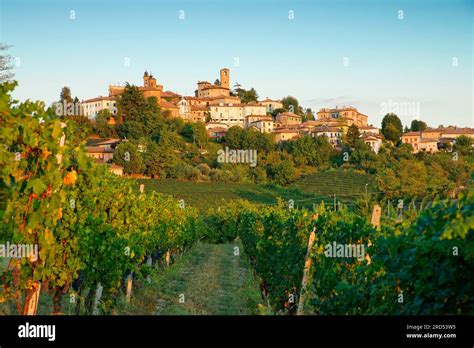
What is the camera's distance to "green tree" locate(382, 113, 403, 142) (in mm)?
92250

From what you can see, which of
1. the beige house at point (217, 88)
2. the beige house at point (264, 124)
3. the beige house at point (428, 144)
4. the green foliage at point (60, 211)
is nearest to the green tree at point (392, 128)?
the beige house at point (428, 144)

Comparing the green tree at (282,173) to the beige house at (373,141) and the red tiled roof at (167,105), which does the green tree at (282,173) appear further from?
the red tiled roof at (167,105)

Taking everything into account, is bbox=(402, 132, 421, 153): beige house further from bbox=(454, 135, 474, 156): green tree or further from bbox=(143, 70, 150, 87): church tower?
bbox=(143, 70, 150, 87): church tower

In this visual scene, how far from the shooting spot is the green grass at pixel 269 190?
4697cm

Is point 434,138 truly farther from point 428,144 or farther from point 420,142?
point 428,144

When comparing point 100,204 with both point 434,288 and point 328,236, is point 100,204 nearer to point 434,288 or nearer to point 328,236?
point 328,236

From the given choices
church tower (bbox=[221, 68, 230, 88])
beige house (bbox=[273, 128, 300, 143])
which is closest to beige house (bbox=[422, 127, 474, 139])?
beige house (bbox=[273, 128, 300, 143])

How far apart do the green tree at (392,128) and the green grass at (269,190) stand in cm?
3251

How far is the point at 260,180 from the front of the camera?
6488 cm

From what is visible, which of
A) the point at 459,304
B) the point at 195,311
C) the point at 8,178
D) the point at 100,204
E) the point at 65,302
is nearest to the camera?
the point at 459,304

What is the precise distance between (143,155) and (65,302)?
52472 millimetres

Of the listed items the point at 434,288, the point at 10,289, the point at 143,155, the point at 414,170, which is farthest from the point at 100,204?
the point at 143,155

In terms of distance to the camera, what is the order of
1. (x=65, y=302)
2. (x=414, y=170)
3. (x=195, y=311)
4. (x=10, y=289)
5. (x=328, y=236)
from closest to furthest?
(x=10, y=289) → (x=328, y=236) → (x=195, y=311) → (x=65, y=302) → (x=414, y=170)

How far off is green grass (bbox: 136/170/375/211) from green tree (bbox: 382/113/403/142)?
32513 mm
